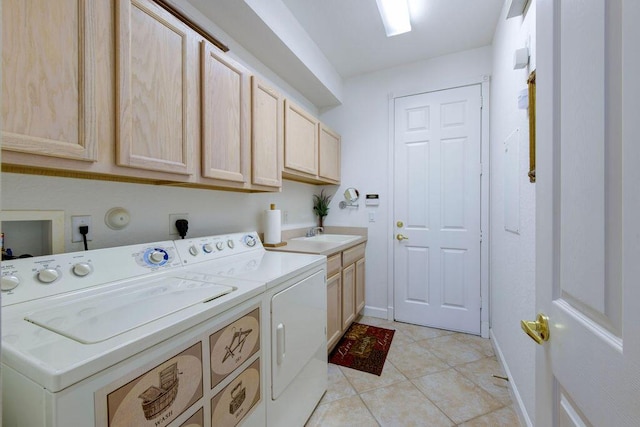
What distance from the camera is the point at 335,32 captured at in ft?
7.82

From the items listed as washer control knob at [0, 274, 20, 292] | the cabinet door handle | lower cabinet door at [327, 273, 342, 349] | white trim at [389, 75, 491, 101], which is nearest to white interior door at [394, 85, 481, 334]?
white trim at [389, 75, 491, 101]

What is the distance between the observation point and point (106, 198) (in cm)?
128

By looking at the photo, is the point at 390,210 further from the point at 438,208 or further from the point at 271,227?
the point at 271,227

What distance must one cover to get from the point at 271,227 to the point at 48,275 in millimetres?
1390

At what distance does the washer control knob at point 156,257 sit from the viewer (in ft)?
4.15

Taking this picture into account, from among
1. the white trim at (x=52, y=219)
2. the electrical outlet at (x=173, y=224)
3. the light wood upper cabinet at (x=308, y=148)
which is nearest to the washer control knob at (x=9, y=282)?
the white trim at (x=52, y=219)

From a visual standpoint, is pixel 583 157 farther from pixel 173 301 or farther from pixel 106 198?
pixel 106 198

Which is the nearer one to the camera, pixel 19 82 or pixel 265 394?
pixel 19 82

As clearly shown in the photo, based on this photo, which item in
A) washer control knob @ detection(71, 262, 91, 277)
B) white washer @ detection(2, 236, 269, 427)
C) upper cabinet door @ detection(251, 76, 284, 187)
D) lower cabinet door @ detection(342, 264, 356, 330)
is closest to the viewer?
white washer @ detection(2, 236, 269, 427)

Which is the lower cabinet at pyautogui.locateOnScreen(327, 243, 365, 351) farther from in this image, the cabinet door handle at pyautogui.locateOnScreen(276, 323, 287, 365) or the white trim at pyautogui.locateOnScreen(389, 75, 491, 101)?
the white trim at pyautogui.locateOnScreen(389, 75, 491, 101)

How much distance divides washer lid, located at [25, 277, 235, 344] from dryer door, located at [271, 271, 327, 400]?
0.33 metres

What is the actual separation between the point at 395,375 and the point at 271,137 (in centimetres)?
196

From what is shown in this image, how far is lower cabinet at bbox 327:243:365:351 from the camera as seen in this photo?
2133 millimetres

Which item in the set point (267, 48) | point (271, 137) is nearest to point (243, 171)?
point (271, 137)
